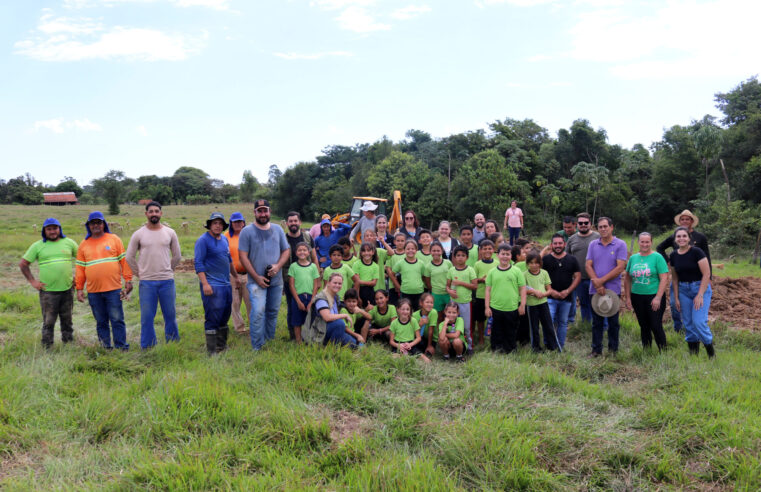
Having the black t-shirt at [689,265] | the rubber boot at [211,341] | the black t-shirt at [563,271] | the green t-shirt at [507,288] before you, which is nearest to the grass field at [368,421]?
the rubber boot at [211,341]

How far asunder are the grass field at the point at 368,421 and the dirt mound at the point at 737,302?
8.15 ft

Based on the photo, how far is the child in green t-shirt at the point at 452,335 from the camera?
19.3 ft

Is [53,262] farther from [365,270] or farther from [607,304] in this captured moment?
[607,304]

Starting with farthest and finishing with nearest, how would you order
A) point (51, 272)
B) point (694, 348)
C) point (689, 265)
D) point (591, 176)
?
point (591, 176) < point (51, 272) < point (694, 348) < point (689, 265)

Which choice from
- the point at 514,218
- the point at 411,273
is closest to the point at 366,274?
the point at 411,273

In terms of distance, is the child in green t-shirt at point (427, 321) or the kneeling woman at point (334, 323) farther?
the child in green t-shirt at point (427, 321)

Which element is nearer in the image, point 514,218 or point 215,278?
point 215,278

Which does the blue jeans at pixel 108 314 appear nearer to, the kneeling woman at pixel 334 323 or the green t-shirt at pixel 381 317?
the kneeling woman at pixel 334 323

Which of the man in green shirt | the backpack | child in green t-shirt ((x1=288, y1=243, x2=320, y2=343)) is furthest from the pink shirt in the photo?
the man in green shirt

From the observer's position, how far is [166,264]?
589 centimetres

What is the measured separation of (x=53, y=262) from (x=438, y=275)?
5006mm

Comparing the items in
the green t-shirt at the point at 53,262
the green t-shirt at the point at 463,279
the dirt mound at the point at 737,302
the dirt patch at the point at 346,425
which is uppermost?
the green t-shirt at the point at 53,262

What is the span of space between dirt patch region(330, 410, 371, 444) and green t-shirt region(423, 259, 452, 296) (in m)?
2.83

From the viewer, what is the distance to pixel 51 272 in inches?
231
